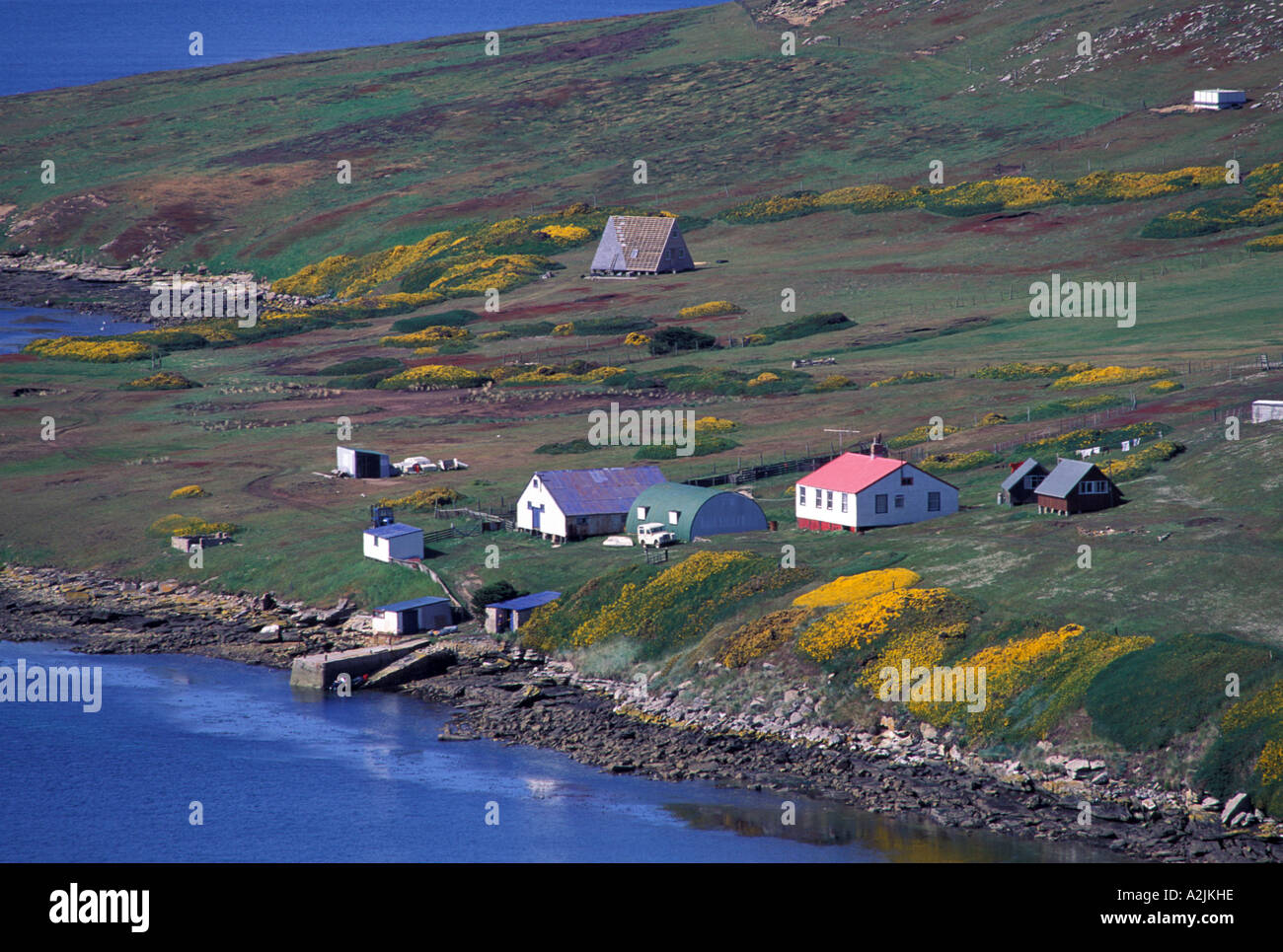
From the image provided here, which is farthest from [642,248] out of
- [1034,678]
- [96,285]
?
[1034,678]

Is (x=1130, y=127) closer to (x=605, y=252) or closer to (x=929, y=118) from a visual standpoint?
(x=929, y=118)

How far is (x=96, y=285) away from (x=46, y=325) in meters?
26.2

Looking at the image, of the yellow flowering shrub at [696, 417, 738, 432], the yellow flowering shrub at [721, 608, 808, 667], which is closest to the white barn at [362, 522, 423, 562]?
the yellow flowering shrub at [721, 608, 808, 667]

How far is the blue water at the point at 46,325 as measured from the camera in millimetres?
149375

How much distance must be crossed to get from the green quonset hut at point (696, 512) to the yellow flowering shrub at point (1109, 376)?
106 ft

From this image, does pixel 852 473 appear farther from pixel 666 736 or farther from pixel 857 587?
pixel 666 736

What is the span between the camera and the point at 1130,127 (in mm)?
178125

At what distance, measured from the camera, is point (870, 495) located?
70.9 m

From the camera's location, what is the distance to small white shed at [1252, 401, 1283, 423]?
76875mm

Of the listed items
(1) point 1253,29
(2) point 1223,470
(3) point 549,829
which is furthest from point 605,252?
(3) point 549,829

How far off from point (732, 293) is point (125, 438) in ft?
191

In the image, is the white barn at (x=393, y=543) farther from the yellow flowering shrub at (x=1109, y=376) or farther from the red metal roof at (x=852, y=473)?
the yellow flowering shrub at (x=1109, y=376)

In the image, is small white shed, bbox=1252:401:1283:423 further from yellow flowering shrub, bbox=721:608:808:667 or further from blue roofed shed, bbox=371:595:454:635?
blue roofed shed, bbox=371:595:454:635

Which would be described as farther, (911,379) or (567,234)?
(567,234)
